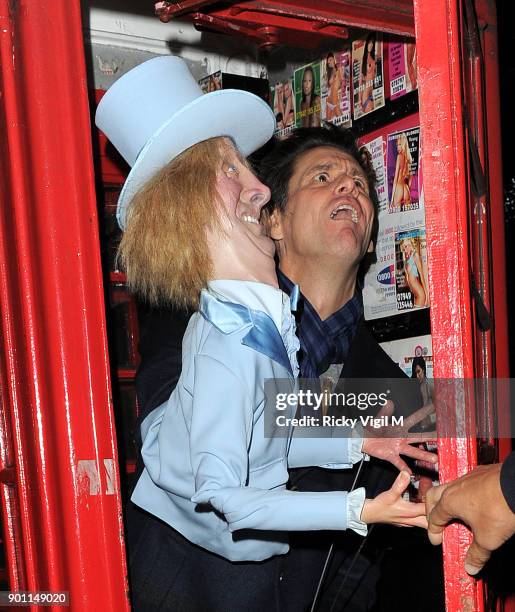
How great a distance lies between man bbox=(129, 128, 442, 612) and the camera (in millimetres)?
2592

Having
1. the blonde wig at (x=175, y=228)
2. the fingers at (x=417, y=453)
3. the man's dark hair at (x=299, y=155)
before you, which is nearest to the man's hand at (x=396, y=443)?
the fingers at (x=417, y=453)

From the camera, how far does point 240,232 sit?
2.11 m

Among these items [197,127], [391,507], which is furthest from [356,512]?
[197,127]

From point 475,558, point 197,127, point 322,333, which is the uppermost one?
point 197,127

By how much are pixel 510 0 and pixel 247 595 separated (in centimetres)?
194

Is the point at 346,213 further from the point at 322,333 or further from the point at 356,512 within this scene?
the point at 356,512

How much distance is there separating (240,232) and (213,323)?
30cm

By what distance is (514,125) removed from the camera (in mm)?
2611

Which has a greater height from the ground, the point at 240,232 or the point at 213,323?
the point at 240,232

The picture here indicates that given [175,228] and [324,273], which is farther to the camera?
[324,273]

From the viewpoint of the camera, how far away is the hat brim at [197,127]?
6.88 ft

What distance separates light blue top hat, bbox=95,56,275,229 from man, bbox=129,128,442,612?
580 millimetres

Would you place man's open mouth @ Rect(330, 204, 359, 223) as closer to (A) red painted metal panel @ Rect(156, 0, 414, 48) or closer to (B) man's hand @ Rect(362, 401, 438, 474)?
(A) red painted metal panel @ Rect(156, 0, 414, 48)

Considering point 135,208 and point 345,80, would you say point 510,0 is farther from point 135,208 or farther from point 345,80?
point 135,208
